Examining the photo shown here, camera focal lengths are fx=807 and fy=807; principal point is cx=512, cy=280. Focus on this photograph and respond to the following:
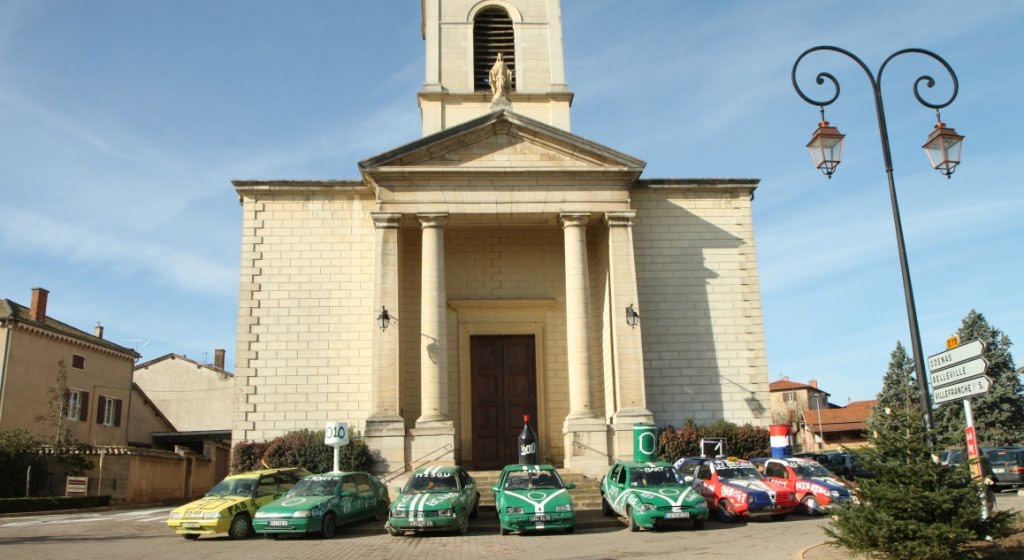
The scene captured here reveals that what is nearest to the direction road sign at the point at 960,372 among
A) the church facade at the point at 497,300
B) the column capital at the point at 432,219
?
the church facade at the point at 497,300

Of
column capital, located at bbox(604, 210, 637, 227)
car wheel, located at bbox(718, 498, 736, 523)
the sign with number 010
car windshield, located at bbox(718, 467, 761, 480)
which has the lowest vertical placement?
car wheel, located at bbox(718, 498, 736, 523)

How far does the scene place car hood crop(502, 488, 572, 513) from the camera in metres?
14.4

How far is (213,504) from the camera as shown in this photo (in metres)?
15.2

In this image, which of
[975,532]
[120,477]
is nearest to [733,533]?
[975,532]

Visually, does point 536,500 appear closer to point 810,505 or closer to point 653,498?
point 653,498

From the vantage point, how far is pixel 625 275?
862 inches

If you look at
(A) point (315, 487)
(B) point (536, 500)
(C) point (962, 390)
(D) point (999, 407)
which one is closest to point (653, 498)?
(B) point (536, 500)

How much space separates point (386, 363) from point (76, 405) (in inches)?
823

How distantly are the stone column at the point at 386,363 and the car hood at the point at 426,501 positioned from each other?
522 cm

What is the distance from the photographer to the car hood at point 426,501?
14344 mm

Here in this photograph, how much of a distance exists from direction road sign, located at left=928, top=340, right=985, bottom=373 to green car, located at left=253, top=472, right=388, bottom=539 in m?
10.4

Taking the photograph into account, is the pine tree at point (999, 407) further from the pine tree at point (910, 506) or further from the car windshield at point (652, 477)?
the pine tree at point (910, 506)

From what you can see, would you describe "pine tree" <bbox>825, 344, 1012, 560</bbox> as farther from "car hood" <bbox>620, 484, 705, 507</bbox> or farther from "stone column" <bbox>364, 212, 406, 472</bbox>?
"stone column" <bbox>364, 212, 406, 472</bbox>

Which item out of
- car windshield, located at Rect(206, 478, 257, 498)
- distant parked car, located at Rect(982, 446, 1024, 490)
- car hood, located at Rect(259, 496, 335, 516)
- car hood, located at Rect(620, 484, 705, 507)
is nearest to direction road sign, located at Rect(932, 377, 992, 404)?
car hood, located at Rect(620, 484, 705, 507)
